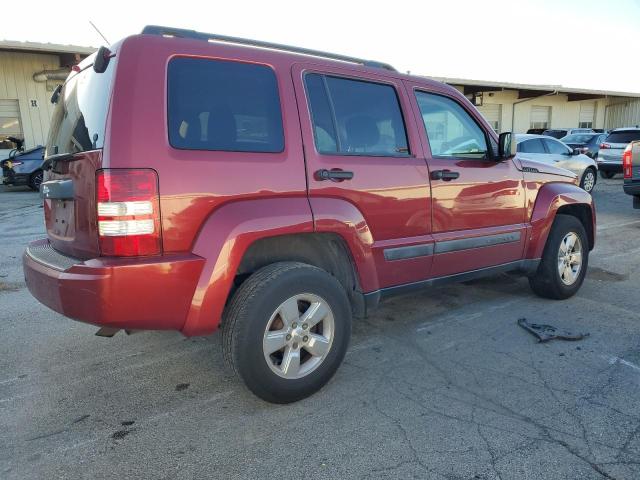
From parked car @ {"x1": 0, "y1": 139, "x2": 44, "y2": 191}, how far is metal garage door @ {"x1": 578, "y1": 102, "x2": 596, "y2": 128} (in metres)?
34.9

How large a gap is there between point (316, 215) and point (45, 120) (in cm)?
2016

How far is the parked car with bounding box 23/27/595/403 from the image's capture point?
2377 millimetres

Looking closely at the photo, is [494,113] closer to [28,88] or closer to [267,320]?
[28,88]

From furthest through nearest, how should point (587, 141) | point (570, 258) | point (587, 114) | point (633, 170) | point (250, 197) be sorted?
point (587, 114) → point (587, 141) → point (633, 170) → point (570, 258) → point (250, 197)

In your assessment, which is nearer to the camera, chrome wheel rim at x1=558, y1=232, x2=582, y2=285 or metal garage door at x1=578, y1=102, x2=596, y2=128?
chrome wheel rim at x1=558, y1=232, x2=582, y2=285

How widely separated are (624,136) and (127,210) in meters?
19.1

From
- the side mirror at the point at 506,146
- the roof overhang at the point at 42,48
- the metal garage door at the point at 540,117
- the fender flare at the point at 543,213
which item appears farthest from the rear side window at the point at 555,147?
the metal garage door at the point at 540,117

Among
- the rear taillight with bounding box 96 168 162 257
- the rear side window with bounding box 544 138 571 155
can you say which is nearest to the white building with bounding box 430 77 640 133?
the rear side window with bounding box 544 138 571 155

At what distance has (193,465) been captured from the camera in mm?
2326

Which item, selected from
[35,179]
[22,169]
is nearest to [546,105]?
[35,179]

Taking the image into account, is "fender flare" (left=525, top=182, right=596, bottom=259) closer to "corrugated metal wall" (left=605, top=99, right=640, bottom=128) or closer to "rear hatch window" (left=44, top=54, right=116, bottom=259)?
"rear hatch window" (left=44, top=54, right=116, bottom=259)

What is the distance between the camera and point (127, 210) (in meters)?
2.33

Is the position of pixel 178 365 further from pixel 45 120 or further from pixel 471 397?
pixel 45 120

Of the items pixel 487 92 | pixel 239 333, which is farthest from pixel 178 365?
pixel 487 92
